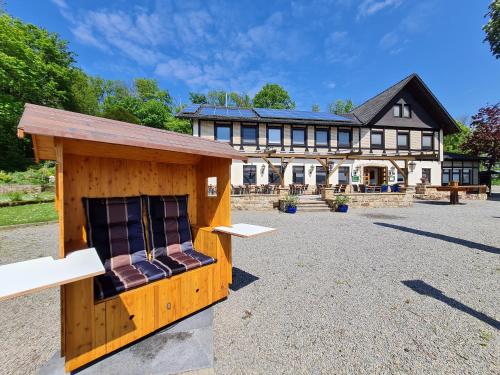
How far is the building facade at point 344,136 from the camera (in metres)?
16.4

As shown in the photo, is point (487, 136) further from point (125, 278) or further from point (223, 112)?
point (125, 278)

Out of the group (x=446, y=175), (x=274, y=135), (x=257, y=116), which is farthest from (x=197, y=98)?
(x=446, y=175)

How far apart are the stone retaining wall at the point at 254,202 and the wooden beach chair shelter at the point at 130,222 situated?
7.20m

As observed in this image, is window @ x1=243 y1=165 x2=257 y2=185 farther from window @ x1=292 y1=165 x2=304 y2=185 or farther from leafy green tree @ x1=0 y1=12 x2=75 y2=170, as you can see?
leafy green tree @ x1=0 y1=12 x2=75 y2=170

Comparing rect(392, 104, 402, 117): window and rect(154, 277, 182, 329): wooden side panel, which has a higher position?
rect(392, 104, 402, 117): window

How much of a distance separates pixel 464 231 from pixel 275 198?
7151mm

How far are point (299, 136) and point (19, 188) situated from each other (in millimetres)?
18479

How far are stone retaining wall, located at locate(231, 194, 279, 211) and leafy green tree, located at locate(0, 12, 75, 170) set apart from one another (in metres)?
18.0

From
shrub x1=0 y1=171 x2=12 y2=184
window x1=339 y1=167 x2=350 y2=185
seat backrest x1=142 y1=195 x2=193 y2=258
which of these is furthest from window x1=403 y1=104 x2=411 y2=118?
shrub x1=0 y1=171 x2=12 y2=184

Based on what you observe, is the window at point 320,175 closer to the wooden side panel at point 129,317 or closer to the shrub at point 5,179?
the wooden side panel at point 129,317

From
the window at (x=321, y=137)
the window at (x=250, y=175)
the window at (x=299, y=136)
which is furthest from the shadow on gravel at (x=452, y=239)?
the window at (x=321, y=137)

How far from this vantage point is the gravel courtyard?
2.06 m

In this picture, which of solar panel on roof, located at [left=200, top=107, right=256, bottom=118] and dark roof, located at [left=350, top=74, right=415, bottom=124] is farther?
dark roof, located at [left=350, top=74, right=415, bottom=124]

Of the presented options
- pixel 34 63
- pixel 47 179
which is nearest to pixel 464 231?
pixel 47 179
